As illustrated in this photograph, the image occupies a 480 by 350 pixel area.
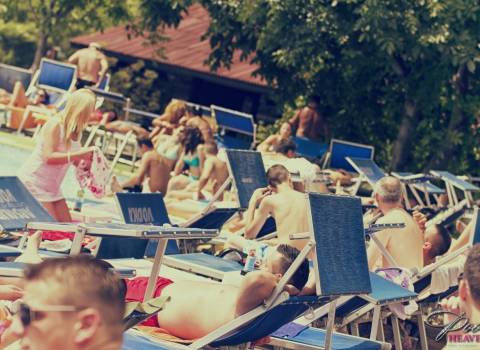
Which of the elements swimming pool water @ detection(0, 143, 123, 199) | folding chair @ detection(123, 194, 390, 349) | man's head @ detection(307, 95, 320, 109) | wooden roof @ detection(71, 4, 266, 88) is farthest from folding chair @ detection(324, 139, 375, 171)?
folding chair @ detection(123, 194, 390, 349)

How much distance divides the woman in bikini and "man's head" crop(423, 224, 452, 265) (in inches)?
217

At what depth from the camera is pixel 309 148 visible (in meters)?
19.9

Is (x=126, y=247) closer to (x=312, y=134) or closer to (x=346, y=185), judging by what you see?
(x=346, y=185)

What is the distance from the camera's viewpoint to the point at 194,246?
1127 cm

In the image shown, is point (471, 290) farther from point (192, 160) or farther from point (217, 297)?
point (192, 160)

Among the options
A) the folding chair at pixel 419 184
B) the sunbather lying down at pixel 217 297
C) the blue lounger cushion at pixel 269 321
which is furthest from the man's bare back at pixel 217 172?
the blue lounger cushion at pixel 269 321

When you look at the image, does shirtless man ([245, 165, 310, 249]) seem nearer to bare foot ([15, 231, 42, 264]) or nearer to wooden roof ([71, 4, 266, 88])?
bare foot ([15, 231, 42, 264])

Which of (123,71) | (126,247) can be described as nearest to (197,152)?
(126,247)

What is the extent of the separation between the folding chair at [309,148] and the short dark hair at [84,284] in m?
16.2

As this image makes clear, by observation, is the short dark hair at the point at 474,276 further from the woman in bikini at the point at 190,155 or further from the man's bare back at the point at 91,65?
the man's bare back at the point at 91,65

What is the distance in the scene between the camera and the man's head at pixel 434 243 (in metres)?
11.0

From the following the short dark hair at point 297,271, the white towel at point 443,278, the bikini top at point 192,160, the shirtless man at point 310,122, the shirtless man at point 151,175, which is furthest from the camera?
the shirtless man at point 310,122

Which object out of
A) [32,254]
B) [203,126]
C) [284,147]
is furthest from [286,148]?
[32,254]

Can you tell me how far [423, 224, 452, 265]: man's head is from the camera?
36.1 ft
